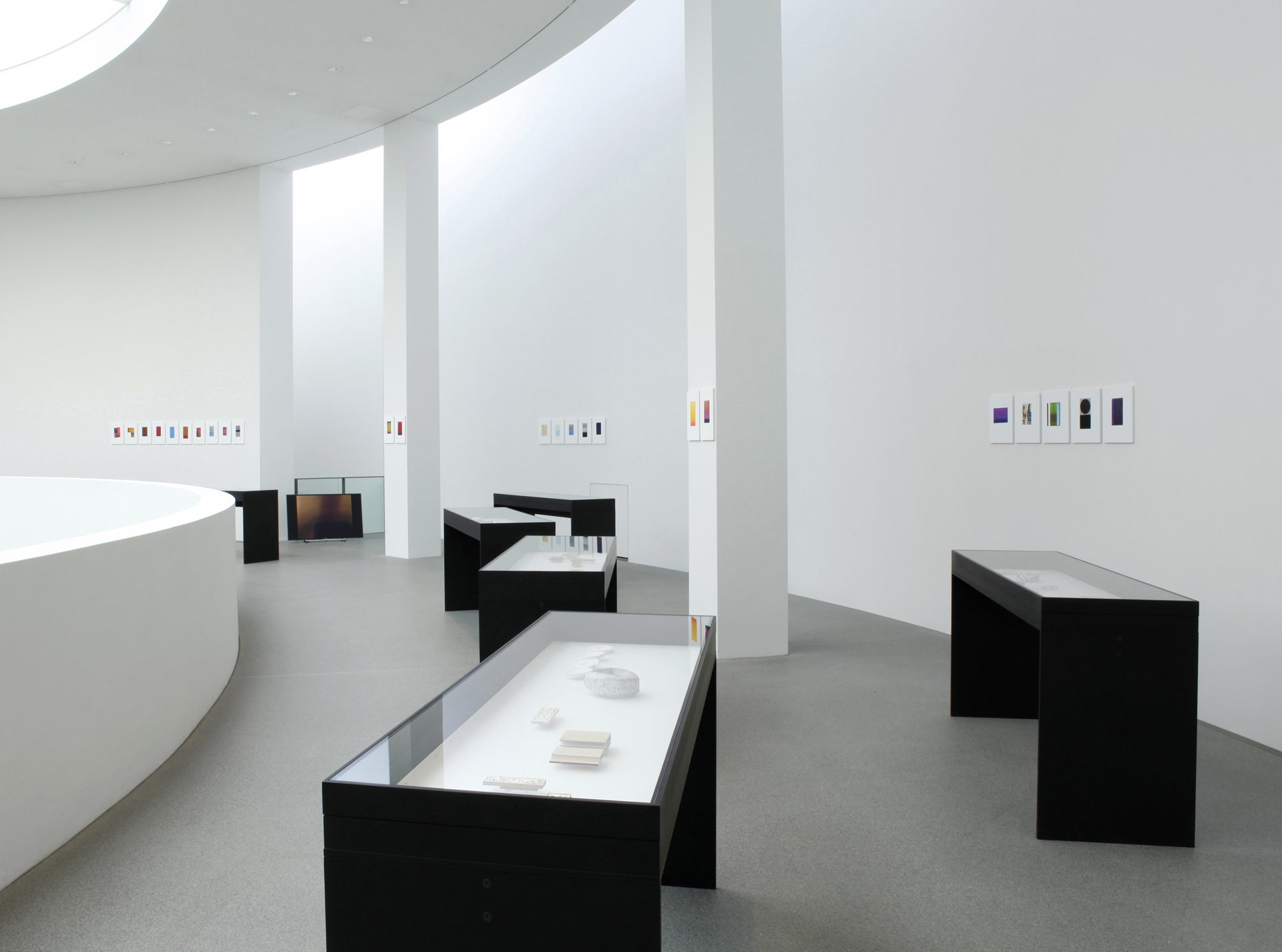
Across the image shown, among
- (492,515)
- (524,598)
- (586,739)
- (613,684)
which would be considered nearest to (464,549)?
(492,515)

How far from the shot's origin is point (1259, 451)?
197 inches

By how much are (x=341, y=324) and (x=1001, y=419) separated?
48.0ft

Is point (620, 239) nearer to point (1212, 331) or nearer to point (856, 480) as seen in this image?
point (856, 480)

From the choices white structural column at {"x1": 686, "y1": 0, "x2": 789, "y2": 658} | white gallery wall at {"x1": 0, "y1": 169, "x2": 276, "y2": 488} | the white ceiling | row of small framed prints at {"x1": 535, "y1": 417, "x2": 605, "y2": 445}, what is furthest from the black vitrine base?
white gallery wall at {"x1": 0, "y1": 169, "x2": 276, "y2": 488}

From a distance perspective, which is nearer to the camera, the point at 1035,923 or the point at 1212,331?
the point at 1035,923

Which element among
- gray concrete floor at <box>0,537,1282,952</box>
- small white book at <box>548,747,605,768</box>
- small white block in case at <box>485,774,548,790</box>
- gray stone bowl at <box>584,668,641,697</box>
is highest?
gray stone bowl at <box>584,668,641,697</box>

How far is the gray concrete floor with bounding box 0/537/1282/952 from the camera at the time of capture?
3.07 meters

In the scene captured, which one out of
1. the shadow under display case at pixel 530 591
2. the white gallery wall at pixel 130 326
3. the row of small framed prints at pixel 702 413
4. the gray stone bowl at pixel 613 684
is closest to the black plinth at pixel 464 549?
the row of small framed prints at pixel 702 413

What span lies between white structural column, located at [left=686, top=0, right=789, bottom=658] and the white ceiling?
3.26 m

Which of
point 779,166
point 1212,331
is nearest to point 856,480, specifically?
point 779,166

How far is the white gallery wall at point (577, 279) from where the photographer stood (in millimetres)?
11492

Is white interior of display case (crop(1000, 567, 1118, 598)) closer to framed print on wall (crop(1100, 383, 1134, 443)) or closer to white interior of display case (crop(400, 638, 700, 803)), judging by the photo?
framed print on wall (crop(1100, 383, 1134, 443))

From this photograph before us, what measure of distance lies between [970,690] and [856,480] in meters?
3.54

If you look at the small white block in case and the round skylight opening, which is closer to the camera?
the small white block in case
